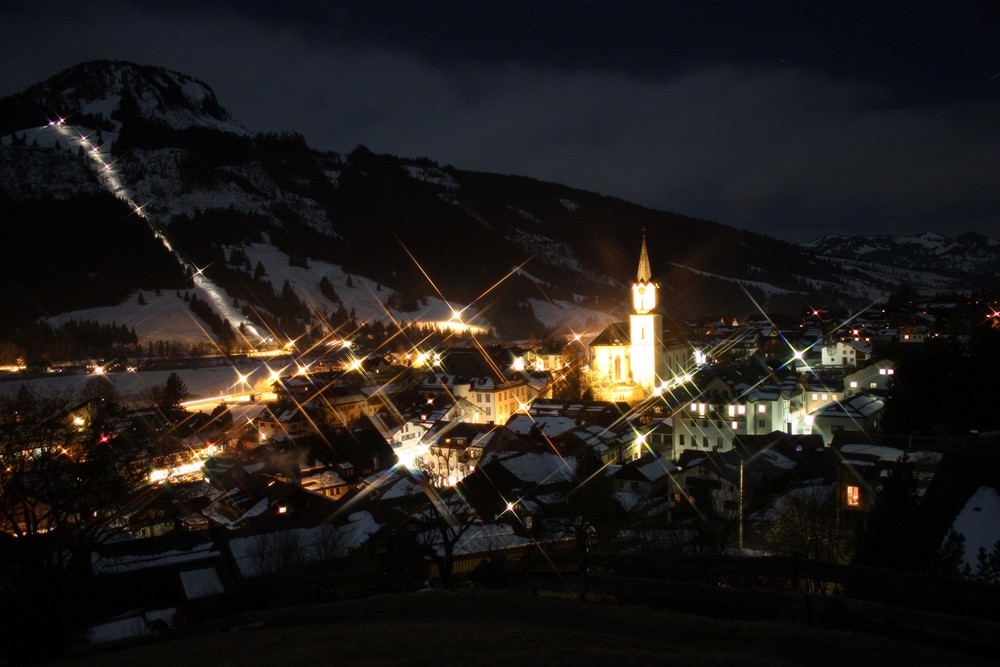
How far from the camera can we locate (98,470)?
12.0 m

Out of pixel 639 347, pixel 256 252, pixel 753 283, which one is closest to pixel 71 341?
pixel 256 252

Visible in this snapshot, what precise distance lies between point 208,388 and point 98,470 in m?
54.8

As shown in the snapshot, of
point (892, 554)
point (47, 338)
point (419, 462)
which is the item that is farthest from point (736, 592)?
point (47, 338)

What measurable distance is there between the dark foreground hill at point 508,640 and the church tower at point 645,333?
163 feet

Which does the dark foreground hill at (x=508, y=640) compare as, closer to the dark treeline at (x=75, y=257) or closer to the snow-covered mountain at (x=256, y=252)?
the snow-covered mountain at (x=256, y=252)

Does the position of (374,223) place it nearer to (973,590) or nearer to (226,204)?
(226,204)

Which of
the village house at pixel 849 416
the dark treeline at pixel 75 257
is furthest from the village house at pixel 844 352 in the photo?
the dark treeline at pixel 75 257

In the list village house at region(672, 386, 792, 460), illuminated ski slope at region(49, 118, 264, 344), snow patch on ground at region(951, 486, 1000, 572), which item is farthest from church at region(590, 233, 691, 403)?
illuminated ski slope at region(49, 118, 264, 344)

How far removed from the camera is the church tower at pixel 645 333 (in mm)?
55469

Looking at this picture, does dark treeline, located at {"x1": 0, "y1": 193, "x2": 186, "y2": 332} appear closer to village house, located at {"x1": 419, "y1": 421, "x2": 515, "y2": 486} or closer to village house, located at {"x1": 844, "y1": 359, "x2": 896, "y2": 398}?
village house, located at {"x1": 419, "y1": 421, "x2": 515, "y2": 486}

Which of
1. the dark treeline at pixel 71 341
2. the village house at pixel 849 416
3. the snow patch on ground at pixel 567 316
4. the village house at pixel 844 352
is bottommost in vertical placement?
the village house at pixel 849 416

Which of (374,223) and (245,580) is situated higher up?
(374,223)

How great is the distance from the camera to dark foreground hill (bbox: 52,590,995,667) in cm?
453

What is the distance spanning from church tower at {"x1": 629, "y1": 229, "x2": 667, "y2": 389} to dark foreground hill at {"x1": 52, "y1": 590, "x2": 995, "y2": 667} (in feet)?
163
